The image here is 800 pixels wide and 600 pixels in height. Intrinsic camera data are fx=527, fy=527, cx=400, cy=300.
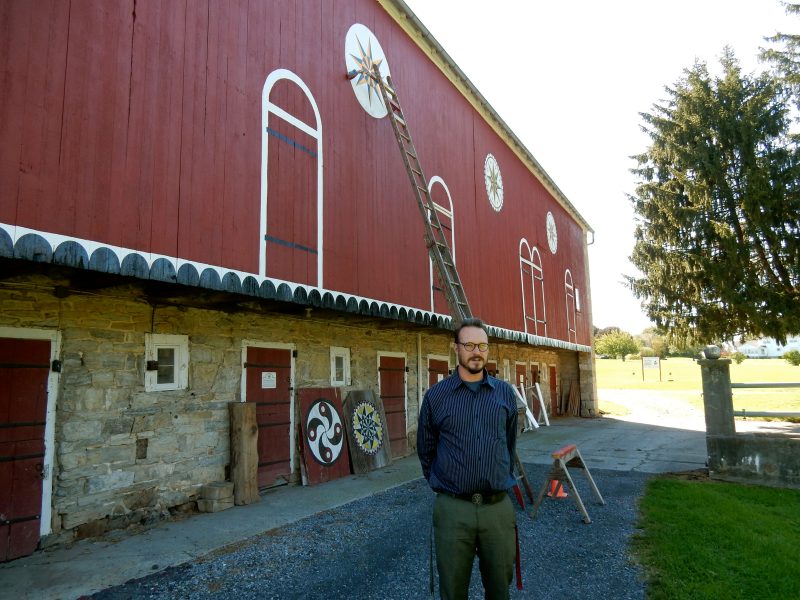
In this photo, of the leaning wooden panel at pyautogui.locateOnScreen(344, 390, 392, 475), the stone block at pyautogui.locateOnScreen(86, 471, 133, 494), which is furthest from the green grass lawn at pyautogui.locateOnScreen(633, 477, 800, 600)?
the stone block at pyautogui.locateOnScreen(86, 471, 133, 494)

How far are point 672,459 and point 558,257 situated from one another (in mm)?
10970

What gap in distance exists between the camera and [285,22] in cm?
730

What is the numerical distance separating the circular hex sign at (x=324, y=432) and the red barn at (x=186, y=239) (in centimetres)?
29

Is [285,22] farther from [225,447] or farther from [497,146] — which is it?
[497,146]

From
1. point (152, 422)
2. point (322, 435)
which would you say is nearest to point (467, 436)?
point (152, 422)

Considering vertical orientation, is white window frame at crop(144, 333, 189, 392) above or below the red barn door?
above

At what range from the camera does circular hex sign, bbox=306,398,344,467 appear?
8211 millimetres

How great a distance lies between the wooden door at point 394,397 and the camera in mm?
10383

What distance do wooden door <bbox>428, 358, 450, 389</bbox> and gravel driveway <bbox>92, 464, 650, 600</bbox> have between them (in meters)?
5.68

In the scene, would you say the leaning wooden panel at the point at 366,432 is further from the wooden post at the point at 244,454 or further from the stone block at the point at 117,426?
the stone block at the point at 117,426

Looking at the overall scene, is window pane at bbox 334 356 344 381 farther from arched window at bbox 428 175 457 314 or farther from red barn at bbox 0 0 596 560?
arched window at bbox 428 175 457 314

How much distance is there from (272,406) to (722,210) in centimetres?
1510

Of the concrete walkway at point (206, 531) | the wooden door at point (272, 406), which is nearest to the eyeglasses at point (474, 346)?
the concrete walkway at point (206, 531)

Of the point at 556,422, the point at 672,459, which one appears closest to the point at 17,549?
the point at 672,459
